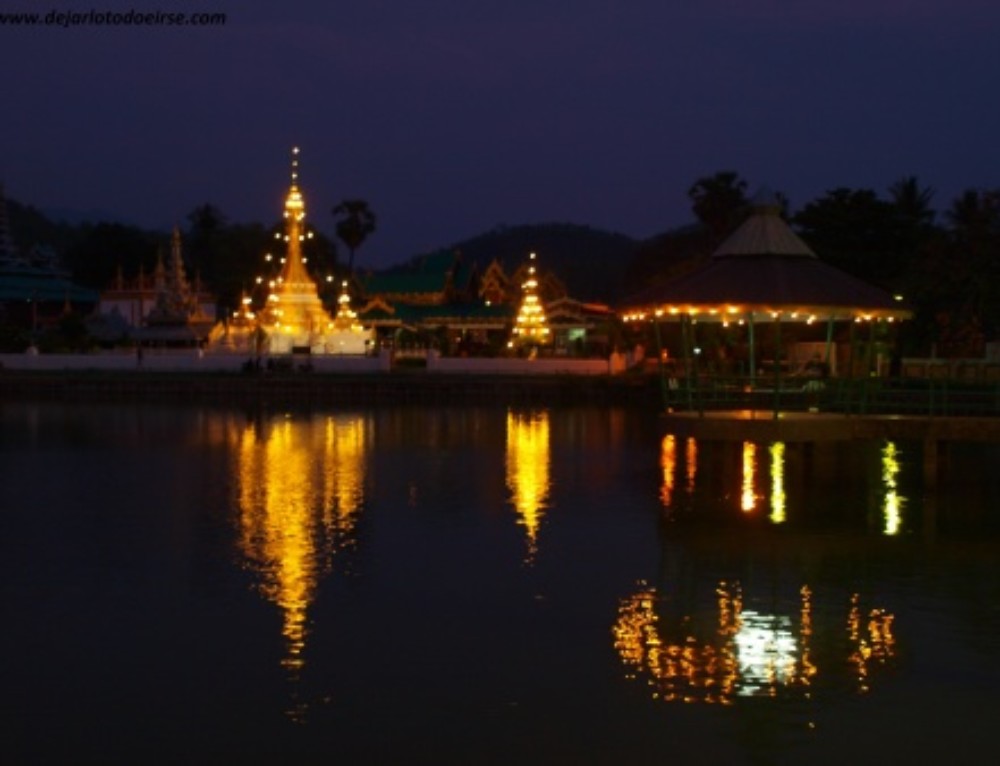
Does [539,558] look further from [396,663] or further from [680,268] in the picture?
[680,268]

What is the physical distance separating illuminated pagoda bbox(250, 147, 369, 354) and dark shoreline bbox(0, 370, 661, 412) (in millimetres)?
7928

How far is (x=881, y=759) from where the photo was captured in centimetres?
1166

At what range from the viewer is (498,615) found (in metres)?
16.5

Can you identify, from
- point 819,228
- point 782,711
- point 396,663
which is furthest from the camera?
point 819,228

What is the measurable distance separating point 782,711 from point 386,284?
73.0 m

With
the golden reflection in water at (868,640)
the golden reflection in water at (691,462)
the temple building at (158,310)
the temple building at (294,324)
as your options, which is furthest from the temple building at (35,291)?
the golden reflection in water at (868,640)

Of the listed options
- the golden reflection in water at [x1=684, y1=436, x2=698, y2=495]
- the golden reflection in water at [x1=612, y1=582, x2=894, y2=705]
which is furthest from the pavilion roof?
the golden reflection in water at [x1=612, y1=582, x2=894, y2=705]

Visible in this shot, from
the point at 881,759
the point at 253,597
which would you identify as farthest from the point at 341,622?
the point at 881,759

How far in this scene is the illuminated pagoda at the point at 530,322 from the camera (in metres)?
75.4

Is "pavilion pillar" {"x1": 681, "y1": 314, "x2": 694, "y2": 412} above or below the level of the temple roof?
below

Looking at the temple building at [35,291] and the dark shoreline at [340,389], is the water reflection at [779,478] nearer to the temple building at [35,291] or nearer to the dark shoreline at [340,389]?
the dark shoreline at [340,389]

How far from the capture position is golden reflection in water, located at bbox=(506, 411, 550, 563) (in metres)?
24.4

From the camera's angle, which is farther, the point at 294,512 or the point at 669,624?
the point at 294,512

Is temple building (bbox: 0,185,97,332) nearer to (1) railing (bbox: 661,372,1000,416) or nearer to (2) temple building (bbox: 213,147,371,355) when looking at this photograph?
(2) temple building (bbox: 213,147,371,355)
